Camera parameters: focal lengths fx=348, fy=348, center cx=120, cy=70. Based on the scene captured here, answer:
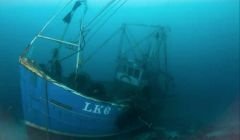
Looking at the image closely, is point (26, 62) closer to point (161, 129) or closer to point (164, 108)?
point (161, 129)

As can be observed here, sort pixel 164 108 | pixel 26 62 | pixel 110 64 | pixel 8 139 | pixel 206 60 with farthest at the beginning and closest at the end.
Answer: pixel 206 60, pixel 110 64, pixel 164 108, pixel 8 139, pixel 26 62

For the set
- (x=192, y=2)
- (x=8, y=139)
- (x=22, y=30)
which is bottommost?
(x=8, y=139)

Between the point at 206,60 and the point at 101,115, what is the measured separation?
637 cm

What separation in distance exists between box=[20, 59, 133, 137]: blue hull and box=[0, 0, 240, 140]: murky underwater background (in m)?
0.65

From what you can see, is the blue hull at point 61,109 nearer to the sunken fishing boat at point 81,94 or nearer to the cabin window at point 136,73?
the sunken fishing boat at point 81,94

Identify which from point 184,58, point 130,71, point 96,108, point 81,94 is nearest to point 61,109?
point 81,94

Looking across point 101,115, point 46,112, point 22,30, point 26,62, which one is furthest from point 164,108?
point 22,30

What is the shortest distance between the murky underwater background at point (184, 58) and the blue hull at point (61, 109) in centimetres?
65

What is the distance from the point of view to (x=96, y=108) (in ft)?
22.7

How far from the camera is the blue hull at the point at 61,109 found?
21.8 ft

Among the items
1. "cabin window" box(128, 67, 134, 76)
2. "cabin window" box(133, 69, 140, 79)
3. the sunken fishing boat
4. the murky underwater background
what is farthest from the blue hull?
"cabin window" box(128, 67, 134, 76)

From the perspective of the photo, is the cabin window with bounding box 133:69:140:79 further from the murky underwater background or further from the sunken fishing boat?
the murky underwater background

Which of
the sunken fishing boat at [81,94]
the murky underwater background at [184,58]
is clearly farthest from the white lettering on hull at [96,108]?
the murky underwater background at [184,58]

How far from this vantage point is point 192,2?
11.7 meters
